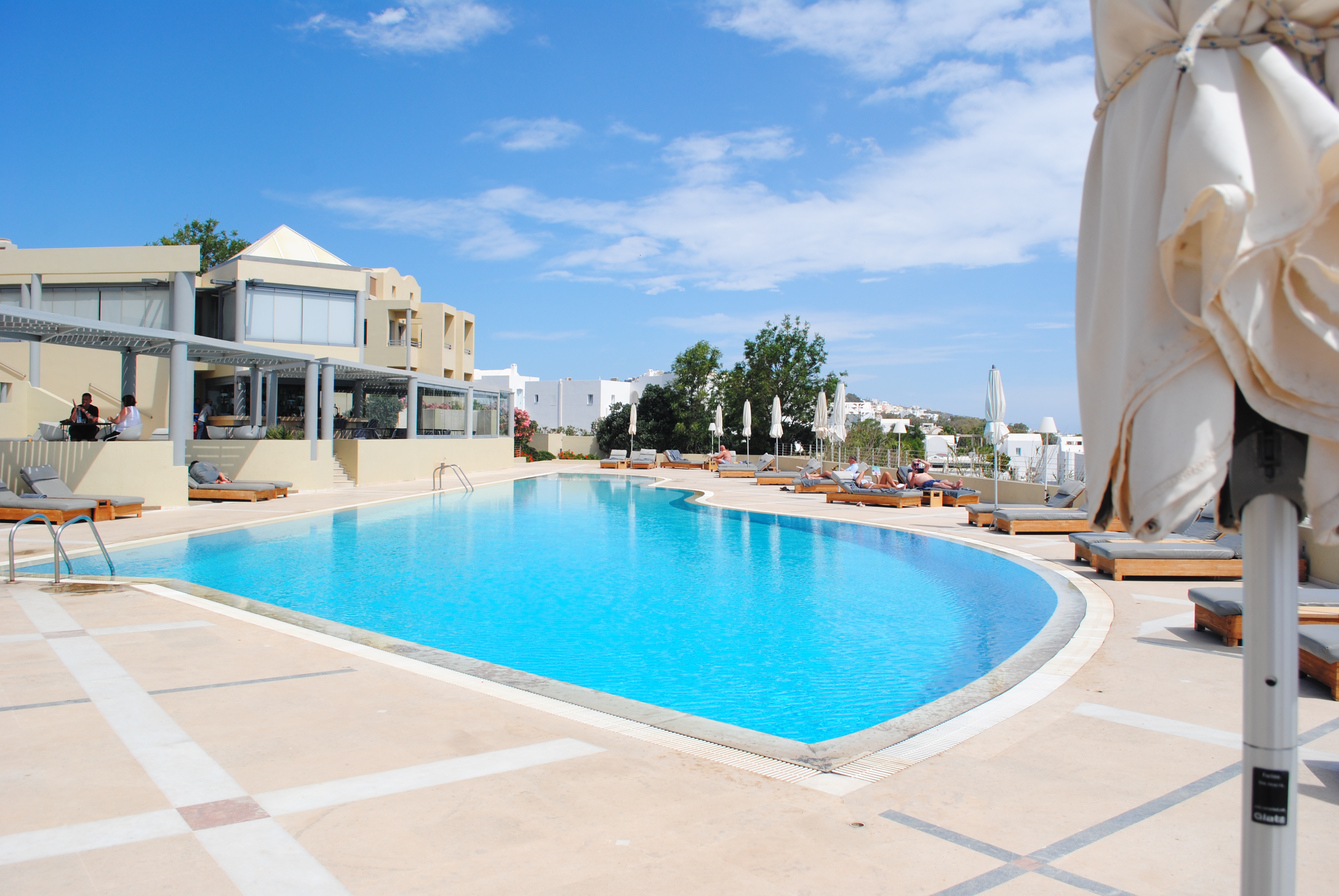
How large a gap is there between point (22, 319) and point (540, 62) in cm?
1202

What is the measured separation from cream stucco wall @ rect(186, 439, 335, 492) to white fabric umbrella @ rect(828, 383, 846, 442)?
15.8m

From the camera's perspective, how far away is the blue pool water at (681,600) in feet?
19.9

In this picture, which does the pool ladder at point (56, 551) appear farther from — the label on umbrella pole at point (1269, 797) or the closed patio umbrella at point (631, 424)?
the closed patio umbrella at point (631, 424)

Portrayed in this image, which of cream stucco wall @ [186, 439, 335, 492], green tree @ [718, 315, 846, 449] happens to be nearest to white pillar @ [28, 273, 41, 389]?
cream stucco wall @ [186, 439, 335, 492]

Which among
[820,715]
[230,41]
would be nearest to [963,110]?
[820,715]

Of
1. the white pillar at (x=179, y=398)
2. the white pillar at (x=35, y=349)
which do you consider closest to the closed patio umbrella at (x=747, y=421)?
the white pillar at (x=179, y=398)

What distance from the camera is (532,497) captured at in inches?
819

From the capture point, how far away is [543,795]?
3.23m

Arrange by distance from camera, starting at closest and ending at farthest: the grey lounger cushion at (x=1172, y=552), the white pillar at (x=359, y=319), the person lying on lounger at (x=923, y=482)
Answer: the grey lounger cushion at (x=1172, y=552)
the person lying on lounger at (x=923, y=482)
the white pillar at (x=359, y=319)

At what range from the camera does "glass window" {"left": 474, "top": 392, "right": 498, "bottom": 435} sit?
99.6 ft

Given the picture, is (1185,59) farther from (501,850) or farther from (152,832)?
(152,832)

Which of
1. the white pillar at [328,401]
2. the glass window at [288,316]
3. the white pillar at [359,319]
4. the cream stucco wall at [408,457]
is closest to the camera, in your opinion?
the white pillar at [328,401]

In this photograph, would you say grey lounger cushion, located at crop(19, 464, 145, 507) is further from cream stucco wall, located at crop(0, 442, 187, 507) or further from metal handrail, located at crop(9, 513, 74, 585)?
metal handrail, located at crop(9, 513, 74, 585)

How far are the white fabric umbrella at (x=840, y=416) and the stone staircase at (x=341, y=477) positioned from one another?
15.0 m
